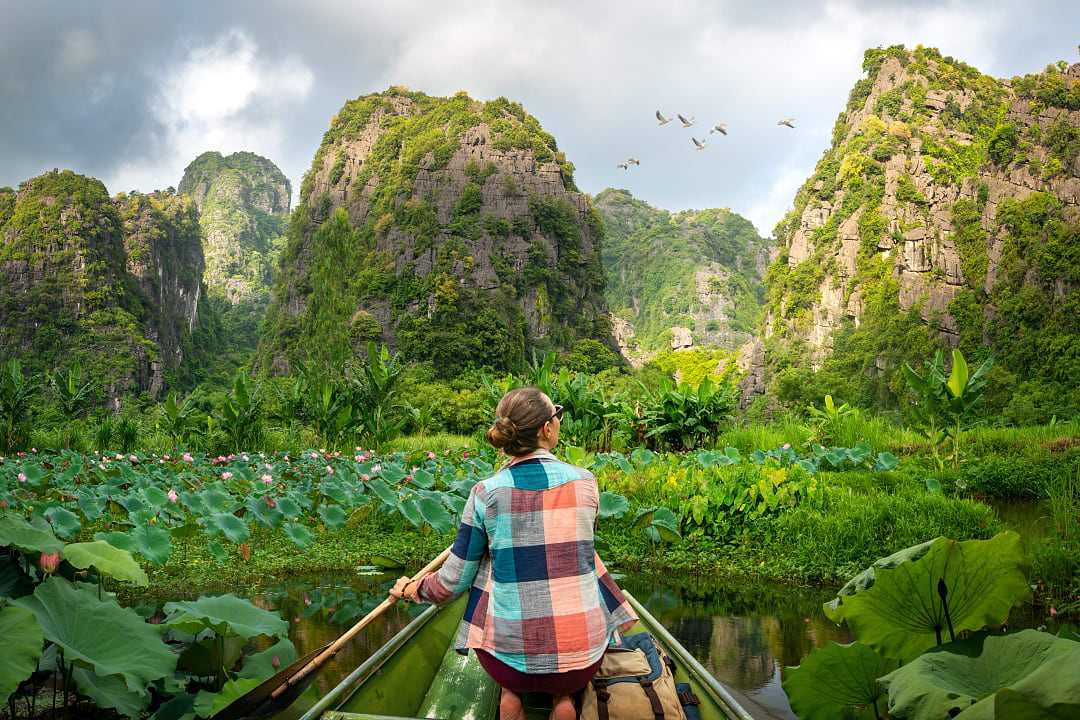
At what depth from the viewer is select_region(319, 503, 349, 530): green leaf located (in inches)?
220

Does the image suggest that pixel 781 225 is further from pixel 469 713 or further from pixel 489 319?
pixel 469 713

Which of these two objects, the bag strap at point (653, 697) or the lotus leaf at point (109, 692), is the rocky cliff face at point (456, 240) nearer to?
the lotus leaf at point (109, 692)

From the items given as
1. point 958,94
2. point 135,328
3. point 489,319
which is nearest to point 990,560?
point 489,319

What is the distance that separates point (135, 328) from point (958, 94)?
73581 millimetres

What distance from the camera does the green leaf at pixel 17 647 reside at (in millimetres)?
1479

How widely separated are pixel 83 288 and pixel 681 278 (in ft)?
216

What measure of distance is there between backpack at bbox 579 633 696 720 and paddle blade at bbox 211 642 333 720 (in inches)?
42.1

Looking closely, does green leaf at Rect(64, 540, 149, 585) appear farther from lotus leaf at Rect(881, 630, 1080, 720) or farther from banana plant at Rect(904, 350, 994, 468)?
banana plant at Rect(904, 350, 994, 468)

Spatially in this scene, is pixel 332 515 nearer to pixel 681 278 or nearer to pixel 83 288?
Answer: pixel 83 288

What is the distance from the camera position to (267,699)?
2.27 metres

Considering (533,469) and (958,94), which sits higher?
(958,94)

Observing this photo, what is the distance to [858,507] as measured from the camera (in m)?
5.59

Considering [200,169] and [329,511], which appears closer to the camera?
[329,511]

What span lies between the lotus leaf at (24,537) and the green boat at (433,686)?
96cm
